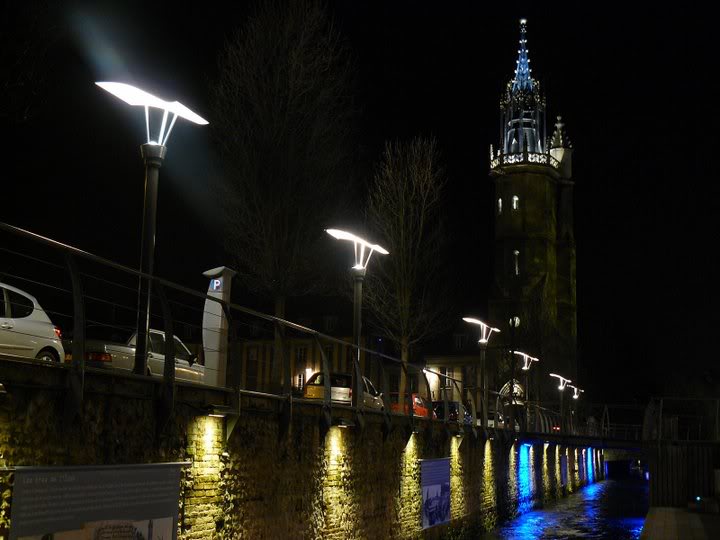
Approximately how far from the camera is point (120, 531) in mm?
10273

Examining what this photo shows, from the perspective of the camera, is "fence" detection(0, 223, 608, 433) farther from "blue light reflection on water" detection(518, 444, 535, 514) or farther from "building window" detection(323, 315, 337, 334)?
"building window" detection(323, 315, 337, 334)

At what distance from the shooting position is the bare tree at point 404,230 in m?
34.8

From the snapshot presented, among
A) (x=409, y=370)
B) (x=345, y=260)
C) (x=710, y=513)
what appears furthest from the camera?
(x=345, y=260)

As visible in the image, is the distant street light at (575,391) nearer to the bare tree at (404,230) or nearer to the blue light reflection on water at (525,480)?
the blue light reflection on water at (525,480)

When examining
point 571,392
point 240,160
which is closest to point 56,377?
point 240,160

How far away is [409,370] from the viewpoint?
23594 mm

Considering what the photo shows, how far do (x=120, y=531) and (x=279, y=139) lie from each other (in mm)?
18600

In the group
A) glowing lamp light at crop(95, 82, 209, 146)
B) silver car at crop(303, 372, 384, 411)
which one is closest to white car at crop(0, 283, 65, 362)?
glowing lamp light at crop(95, 82, 209, 146)

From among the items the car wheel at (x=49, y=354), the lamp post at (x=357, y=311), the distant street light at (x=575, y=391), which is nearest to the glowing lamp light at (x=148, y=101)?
the car wheel at (x=49, y=354)

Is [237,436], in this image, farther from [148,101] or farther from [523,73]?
[523,73]

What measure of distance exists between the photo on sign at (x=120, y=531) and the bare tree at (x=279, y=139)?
16354 millimetres

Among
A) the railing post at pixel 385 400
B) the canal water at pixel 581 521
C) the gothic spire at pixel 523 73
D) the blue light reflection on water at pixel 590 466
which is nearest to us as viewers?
the railing post at pixel 385 400

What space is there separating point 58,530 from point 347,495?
919 cm

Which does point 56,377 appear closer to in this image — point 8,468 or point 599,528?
point 8,468
